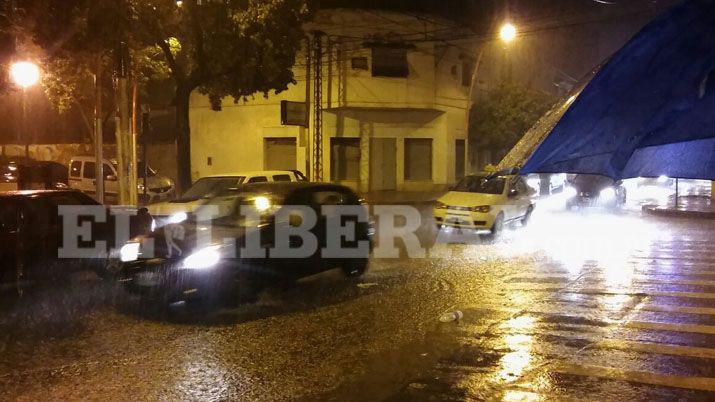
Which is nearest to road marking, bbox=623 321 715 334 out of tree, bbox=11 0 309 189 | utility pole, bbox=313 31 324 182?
tree, bbox=11 0 309 189

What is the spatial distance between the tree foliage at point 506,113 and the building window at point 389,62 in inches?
256

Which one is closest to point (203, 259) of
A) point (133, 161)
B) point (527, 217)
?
point (133, 161)

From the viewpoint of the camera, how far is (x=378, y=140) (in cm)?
3089

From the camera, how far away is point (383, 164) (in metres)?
31.2

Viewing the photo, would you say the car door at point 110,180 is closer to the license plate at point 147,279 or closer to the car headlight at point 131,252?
the car headlight at point 131,252

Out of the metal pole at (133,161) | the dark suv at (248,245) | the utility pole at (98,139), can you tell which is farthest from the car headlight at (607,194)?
the utility pole at (98,139)

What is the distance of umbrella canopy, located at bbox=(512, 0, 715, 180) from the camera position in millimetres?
2312

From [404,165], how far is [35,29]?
65.0ft

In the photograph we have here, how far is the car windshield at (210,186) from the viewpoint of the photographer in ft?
50.5

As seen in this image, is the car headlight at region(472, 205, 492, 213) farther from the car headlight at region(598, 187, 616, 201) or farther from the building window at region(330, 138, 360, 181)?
the building window at region(330, 138, 360, 181)

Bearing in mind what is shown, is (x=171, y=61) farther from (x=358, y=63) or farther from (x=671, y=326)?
(x=671, y=326)

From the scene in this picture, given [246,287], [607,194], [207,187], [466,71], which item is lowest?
[246,287]

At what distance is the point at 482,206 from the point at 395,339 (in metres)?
8.65

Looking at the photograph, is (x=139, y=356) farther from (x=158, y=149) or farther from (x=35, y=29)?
(x=158, y=149)
